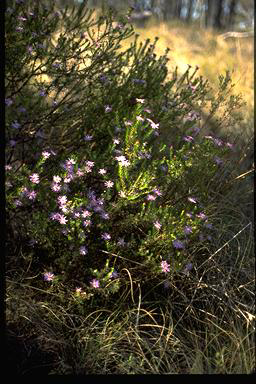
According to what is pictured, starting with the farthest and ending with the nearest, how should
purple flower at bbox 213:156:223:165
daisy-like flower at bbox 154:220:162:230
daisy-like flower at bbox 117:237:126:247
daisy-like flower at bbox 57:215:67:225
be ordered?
purple flower at bbox 213:156:223:165
daisy-like flower at bbox 117:237:126:247
daisy-like flower at bbox 154:220:162:230
daisy-like flower at bbox 57:215:67:225

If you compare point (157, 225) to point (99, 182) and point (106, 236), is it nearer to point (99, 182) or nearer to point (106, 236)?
point (106, 236)

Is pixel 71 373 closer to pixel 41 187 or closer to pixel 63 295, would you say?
pixel 63 295

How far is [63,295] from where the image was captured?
2637 millimetres

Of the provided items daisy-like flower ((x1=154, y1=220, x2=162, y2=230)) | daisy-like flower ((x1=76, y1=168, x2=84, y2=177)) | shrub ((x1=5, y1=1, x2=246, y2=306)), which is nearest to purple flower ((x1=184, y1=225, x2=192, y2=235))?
shrub ((x1=5, y1=1, x2=246, y2=306))

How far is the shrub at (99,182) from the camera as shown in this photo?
2.52m

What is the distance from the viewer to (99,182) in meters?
2.92

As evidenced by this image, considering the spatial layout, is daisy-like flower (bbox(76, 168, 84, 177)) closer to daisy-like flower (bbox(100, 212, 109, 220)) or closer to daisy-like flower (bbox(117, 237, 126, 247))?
daisy-like flower (bbox(100, 212, 109, 220))

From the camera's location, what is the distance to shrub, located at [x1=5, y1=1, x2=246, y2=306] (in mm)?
2523

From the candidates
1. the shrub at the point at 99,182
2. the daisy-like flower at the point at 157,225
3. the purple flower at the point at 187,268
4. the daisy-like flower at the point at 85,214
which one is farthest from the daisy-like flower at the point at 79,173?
the purple flower at the point at 187,268

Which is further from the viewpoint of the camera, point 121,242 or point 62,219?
point 121,242

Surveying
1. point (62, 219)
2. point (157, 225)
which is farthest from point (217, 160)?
Answer: point (62, 219)

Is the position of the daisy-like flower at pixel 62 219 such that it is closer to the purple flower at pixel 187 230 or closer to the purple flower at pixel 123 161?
the purple flower at pixel 123 161

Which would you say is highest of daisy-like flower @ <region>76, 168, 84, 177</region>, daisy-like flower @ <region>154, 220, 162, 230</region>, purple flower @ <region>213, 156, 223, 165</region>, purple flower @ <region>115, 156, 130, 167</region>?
purple flower @ <region>115, 156, 130, 167</region>

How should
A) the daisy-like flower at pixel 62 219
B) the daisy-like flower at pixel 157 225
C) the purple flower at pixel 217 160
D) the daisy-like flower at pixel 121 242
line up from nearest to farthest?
the daisy-like flower at pixel 62 219 < the daisy-like flower at pixel 157 225 < the daisy-like flower at pixel 121 242 < the purple flower at pixel 217 160
